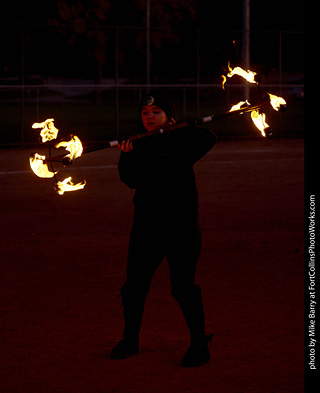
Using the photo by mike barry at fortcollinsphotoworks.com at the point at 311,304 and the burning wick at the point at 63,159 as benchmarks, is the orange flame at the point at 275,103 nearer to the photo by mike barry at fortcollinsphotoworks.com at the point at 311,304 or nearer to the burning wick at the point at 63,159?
the photo by mike barry at fortcollinsphotoworks.com at the point at 311,304

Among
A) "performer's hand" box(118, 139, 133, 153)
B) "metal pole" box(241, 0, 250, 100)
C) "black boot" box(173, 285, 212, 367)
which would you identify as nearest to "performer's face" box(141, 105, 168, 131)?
"performer's hand" box(118, 139, 133, 153)

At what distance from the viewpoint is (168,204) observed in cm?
639

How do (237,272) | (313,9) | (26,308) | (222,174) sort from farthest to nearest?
(222,174)
(237,272)
(26,308)
(313,9)

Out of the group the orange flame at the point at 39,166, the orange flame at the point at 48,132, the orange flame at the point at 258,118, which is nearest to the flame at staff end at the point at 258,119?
the orange flame at the point at 258,118

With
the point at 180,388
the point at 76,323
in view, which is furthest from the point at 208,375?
the point at 76,323

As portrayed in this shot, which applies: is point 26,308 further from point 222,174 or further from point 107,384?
point 222,174

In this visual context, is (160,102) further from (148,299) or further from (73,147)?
(148,299)

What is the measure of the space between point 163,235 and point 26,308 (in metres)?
2.14

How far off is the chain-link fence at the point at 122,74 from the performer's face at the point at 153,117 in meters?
20.4

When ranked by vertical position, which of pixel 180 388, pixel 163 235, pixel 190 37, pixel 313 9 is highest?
pixel 190 37

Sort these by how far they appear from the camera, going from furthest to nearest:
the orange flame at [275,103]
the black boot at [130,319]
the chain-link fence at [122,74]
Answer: the chain-link fence at [122,74], the black boot at [130,319], the orange flame at [275,103]

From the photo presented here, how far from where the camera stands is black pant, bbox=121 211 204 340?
6.40 m

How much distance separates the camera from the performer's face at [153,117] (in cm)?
629

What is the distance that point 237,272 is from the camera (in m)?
9.63
